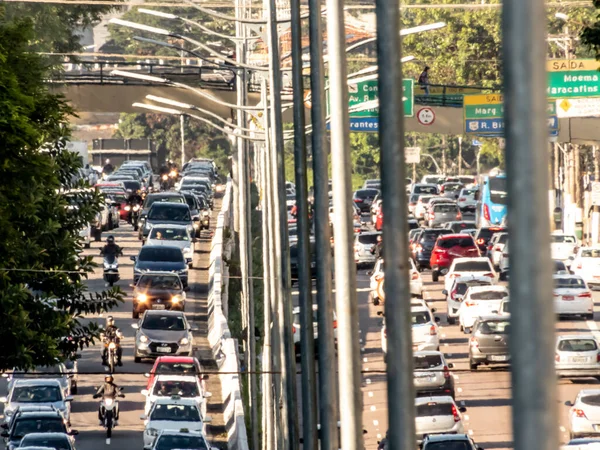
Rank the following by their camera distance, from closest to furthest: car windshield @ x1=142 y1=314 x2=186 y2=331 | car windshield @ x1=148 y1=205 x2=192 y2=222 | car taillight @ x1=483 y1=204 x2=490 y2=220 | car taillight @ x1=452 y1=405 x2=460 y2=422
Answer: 1. car taillight @ x1=452 y1=405 x2=460 y2=422
2. car windshield @ x1=142 y1=314 x2=186 y2=331
3. car windshield @ x1=148 y1=205 x2=192 y2=222
4. car taillight @ x1=483 y1=204 x2=490 y2=220

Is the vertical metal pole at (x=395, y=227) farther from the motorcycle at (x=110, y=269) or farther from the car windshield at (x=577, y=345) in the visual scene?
the motorcycle at (x=110, y=269)

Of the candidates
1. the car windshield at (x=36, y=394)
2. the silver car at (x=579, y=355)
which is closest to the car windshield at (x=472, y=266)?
the silver car at (x=579, y=355)

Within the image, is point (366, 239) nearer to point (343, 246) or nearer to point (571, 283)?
point (571, 283)

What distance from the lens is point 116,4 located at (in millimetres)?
63969

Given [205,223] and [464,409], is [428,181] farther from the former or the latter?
[464,409]

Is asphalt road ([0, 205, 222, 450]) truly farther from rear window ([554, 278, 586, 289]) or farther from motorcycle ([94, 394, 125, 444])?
rear window ([554, 278, 586, 289])

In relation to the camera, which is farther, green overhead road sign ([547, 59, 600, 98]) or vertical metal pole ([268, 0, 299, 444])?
green overhead road sign ([547, 59, 600, 98])

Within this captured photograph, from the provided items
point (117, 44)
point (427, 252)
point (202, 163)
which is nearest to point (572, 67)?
point (427, 252)

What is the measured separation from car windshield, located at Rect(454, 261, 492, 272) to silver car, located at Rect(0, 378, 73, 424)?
19511mm

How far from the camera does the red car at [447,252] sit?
62.3 meters

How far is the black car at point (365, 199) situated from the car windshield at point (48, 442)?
2291 inches

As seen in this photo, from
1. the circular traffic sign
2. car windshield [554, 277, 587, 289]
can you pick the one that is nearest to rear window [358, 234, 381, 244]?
the circular traffic sign

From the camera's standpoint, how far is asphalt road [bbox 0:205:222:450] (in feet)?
127

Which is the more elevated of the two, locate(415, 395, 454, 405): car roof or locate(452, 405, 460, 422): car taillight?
locate(415, 395, 454, 405): car roof
